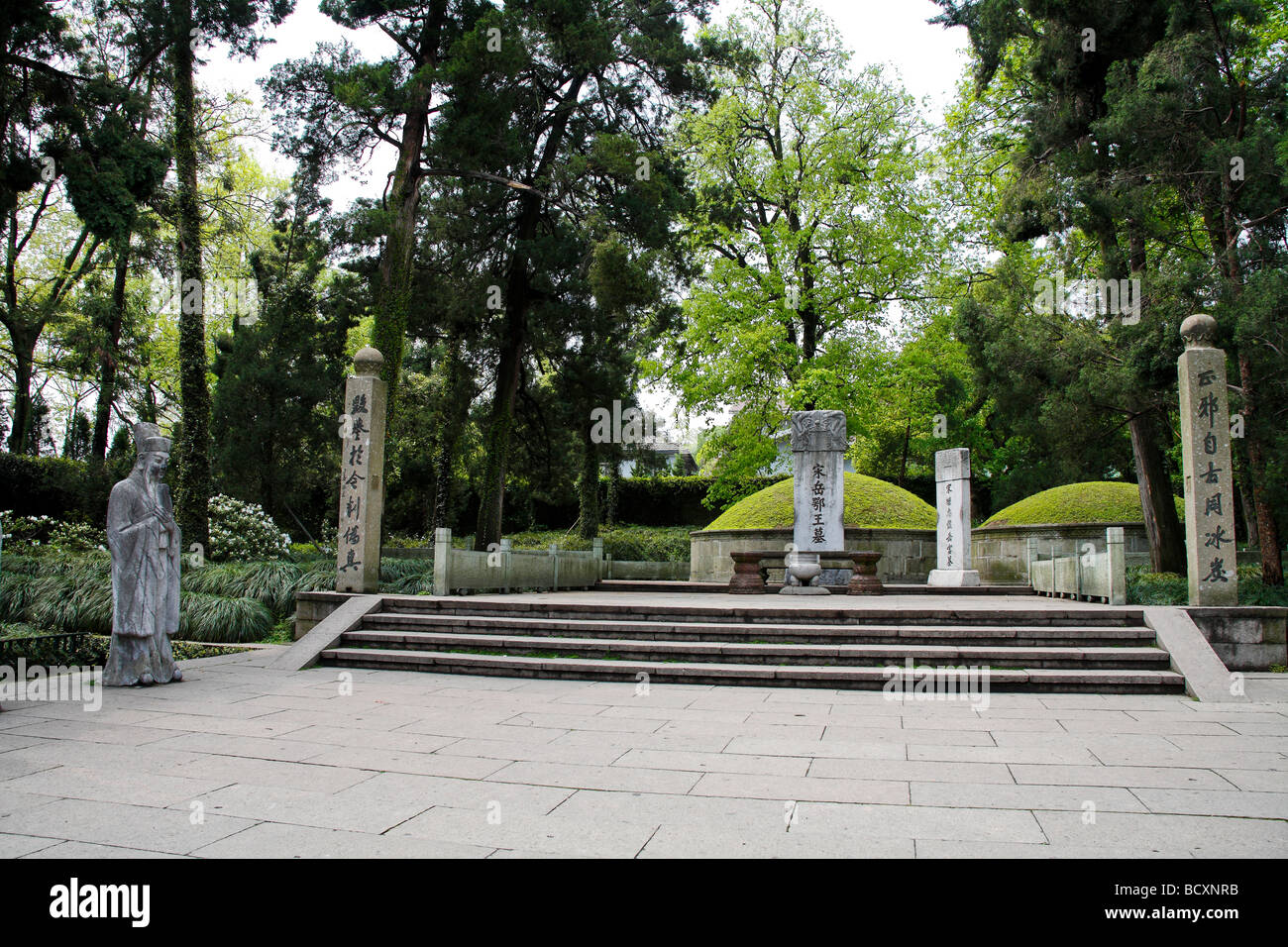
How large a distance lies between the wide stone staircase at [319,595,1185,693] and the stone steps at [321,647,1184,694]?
1 centimetres

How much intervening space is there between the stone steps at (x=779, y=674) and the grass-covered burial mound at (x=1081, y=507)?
10.9 m

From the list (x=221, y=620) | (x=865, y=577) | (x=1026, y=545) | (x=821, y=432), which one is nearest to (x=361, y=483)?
(x=221, y=620)

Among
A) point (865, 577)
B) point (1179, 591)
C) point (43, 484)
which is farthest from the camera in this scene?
point (43, 484)

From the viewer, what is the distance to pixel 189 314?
14234 mm

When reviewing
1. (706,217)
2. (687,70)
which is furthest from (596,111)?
(706,217)

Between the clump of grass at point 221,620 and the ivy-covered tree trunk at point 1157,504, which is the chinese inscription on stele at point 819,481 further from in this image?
the clump of grass at point 221,620

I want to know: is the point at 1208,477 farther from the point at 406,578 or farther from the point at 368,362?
the point at 406,578

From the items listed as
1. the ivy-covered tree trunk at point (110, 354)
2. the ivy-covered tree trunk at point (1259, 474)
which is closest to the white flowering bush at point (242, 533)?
the ivy-covered tree trunk at point (110, 354)

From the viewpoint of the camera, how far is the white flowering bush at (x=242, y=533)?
49.6 ft

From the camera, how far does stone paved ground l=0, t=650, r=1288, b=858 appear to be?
130 inches

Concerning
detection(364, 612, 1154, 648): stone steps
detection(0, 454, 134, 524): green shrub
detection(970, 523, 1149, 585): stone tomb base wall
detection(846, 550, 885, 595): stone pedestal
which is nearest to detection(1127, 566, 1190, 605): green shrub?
detection(970, 523, 1149, 585): stone tomb base wall

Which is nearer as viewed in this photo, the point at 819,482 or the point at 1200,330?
the point at 1200,330

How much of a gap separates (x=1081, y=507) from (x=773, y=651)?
12.4 meters

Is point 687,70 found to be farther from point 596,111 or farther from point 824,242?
point 824,242
